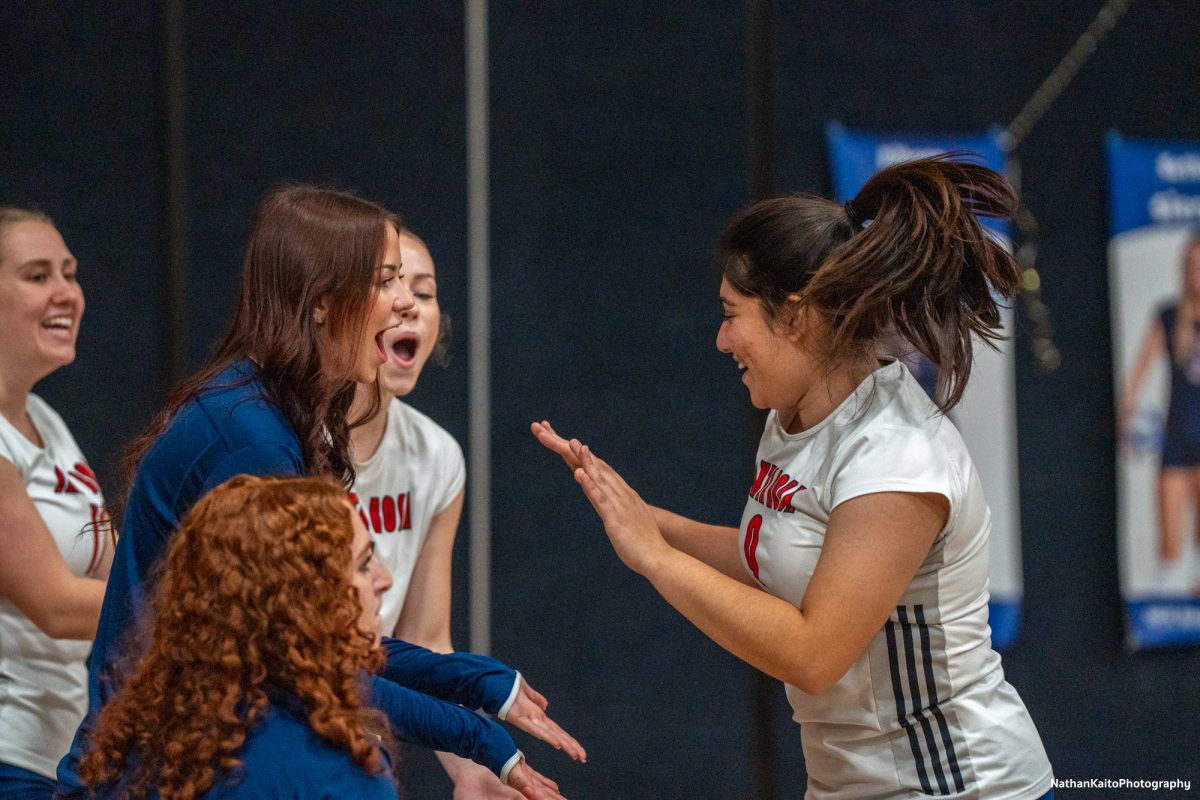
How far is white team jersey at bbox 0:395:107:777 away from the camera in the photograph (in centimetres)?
216

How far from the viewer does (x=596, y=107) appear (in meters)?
3.70

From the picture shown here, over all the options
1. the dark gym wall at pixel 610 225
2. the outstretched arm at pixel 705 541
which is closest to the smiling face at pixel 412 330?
the outstretched arm at pixel 705 541

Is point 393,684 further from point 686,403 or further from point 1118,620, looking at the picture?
point 1118,620

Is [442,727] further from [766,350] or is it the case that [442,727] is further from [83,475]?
[83,475]

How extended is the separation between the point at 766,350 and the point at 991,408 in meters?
2.38

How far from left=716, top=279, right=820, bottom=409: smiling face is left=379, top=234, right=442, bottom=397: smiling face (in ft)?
2.53

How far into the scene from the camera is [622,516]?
178 centimetres

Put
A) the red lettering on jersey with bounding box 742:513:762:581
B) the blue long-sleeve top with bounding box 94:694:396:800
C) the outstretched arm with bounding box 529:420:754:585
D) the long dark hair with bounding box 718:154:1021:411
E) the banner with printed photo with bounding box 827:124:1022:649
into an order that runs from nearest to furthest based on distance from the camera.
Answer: the blue long-sleeve top with bounding box 94:694:396:800 → the long dark hair with bounding box 718:154:1021:411 → the red lettering on jersey with bounding box 742:513:762:581 → the outstretched arm with bounding box 529:420:754:585 → the banner with printed photo with bounding box 827:124:1022:649

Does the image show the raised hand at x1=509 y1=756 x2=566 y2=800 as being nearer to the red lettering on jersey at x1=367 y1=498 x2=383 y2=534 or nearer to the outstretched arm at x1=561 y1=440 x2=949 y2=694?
the outstretched arm at x1=561 y1=440 x2=949 y2=694

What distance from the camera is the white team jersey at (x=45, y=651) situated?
7.09 ft

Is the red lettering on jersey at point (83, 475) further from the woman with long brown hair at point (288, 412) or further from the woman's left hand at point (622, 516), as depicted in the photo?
the woman's left hand at point (622, 516)

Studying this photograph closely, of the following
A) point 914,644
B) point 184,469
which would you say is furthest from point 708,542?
point 184,469

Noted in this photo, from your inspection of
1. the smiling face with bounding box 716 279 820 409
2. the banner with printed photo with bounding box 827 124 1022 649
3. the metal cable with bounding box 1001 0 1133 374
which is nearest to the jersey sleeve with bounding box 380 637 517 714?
the smiling face with bounding box 716 279 820 409

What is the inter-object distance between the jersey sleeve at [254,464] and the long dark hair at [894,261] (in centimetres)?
75
